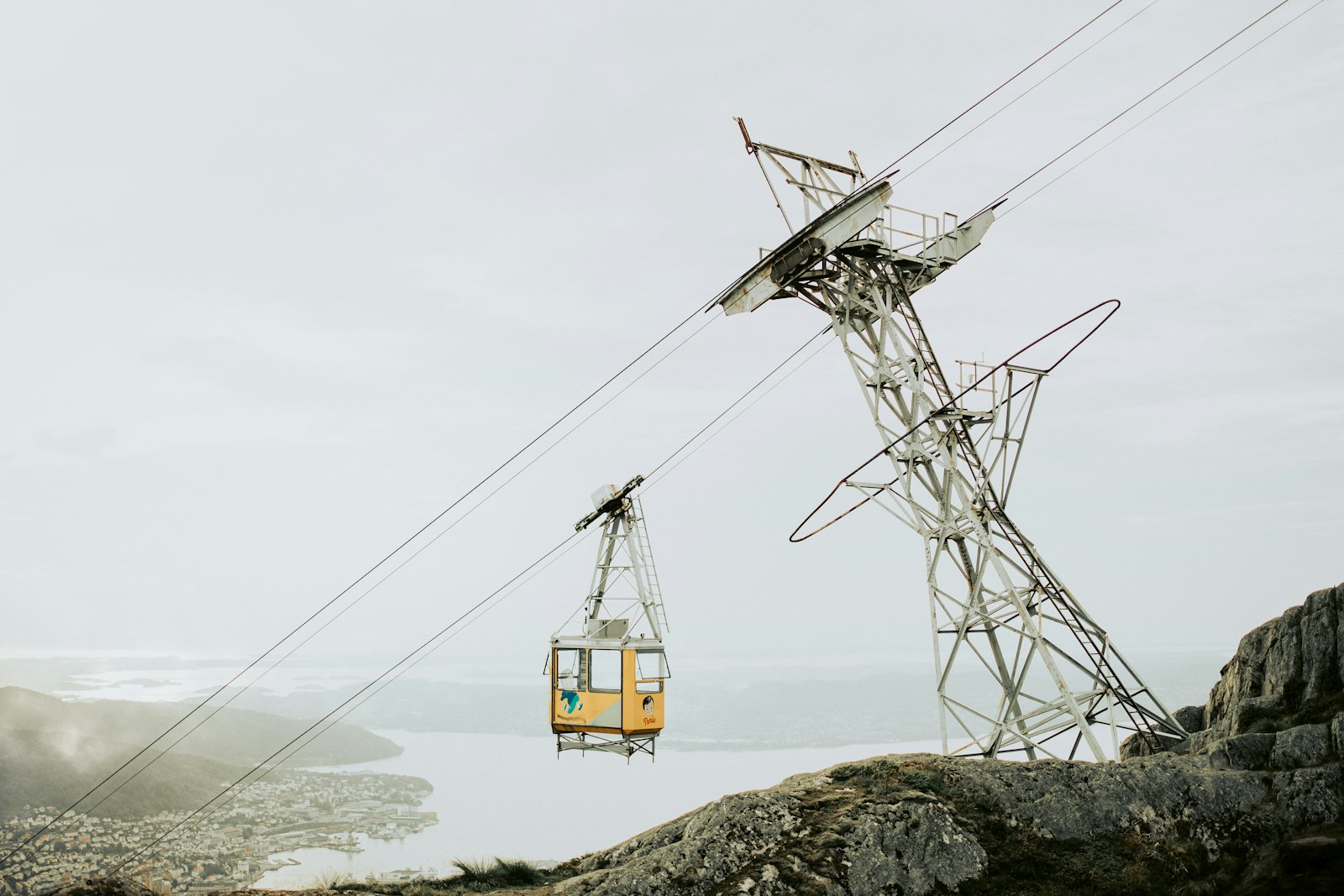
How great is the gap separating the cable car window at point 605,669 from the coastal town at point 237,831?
50.5 meters

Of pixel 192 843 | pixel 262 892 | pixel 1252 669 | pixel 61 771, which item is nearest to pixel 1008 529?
pixel 1252 669

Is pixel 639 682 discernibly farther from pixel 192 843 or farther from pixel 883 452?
pixel 192 843

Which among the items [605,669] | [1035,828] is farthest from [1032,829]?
[605,669]

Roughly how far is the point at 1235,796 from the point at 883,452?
33.8ft

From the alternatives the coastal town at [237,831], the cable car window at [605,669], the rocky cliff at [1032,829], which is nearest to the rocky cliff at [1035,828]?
the rocky cliff at [1032,829]

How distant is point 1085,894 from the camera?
1347cm

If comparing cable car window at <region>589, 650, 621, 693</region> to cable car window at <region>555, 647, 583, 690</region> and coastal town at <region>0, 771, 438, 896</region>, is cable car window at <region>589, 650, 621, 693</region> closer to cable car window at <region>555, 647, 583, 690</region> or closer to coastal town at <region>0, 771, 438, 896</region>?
cable car window at <region>555, 647, 583, 690</region>

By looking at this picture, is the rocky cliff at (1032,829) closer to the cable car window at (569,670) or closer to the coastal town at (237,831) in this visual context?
the cable car window at (569,670)

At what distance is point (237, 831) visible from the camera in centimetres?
8012

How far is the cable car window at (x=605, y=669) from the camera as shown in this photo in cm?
2175

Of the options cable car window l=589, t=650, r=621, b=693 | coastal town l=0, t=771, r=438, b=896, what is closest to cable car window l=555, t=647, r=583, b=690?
cable car window l=589, t=650, r=621, b=693

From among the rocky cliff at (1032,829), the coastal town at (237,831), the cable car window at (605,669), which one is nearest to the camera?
the rocky cliff at (1032,829)

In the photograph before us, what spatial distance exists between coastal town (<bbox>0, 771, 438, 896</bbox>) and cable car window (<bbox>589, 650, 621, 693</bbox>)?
1988 inches

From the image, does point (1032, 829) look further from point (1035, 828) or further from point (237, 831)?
point (237, 831)
